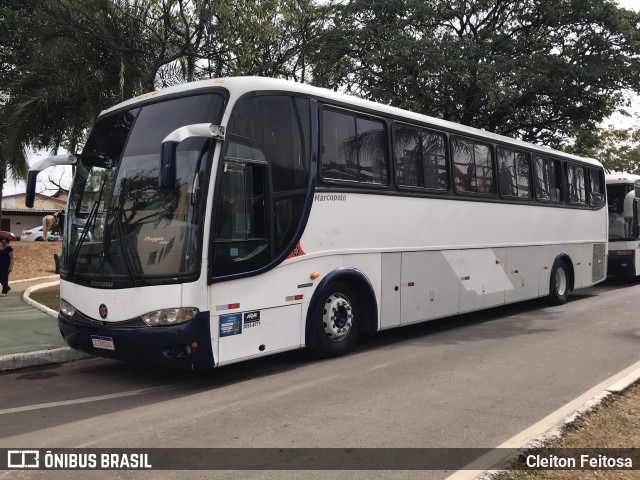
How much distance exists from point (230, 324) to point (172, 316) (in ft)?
2.15

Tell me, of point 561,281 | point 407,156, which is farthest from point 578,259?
point 407,156

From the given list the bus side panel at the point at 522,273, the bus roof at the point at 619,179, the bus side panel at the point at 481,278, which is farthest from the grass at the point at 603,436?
the bus roof at the point at 619,179

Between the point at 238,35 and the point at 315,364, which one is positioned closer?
the point at 315,364

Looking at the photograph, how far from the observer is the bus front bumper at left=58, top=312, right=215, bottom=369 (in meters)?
6.09

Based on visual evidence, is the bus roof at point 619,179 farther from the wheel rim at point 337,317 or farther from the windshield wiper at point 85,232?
the windshield wiper at point 85,232

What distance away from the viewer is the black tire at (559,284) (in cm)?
1343

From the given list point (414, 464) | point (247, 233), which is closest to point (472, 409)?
point (414, 464)

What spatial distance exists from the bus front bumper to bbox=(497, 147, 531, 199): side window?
24.0 feet

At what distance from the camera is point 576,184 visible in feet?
47.6

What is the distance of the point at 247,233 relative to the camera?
264 inches

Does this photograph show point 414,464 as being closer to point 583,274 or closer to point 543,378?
point 543,378

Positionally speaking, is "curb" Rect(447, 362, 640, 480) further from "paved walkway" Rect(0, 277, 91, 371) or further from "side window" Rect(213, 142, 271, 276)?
"paved walkway" Rect(0, 277, 91, 371)

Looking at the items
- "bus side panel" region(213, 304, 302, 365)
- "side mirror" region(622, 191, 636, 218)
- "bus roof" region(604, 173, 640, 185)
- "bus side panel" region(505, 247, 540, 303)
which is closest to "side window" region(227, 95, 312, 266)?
"bus side panel" region(213, 304, 302, 365)

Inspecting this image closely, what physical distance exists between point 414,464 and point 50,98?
10.7 meters
